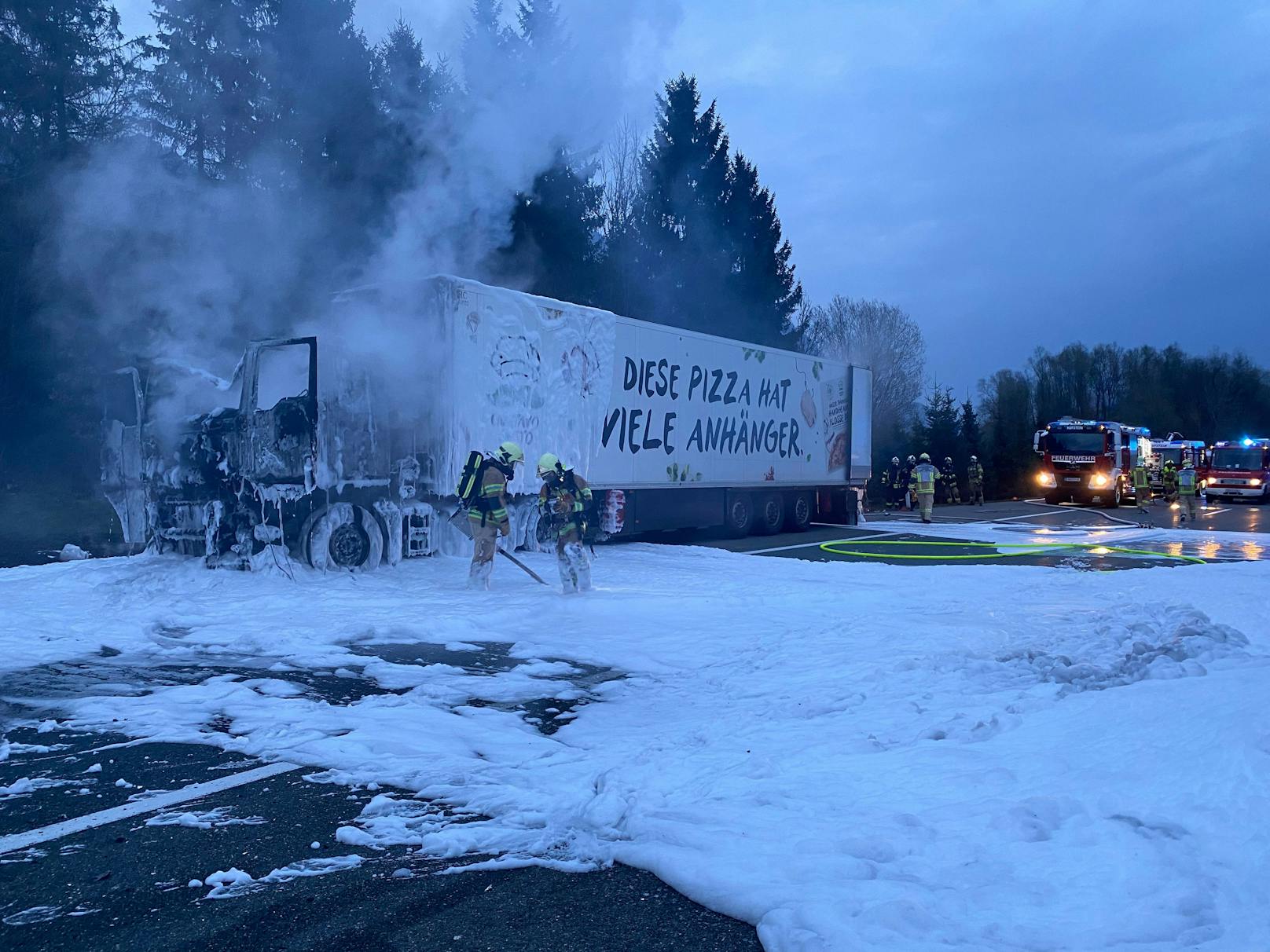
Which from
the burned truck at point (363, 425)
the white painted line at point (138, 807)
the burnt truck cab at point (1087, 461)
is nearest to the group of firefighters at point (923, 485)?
the burnt truck cab at point (1087, 461)

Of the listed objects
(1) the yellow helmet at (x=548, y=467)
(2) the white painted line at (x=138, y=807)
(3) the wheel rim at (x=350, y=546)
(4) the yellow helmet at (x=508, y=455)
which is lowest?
(2) the white painted line at (x=138, y=807)

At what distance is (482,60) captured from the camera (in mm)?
13984

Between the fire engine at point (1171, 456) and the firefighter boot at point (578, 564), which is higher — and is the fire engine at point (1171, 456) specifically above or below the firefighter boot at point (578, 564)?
above

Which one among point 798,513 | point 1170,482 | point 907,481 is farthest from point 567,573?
point 1170,482

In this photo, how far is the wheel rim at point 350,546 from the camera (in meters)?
11.6

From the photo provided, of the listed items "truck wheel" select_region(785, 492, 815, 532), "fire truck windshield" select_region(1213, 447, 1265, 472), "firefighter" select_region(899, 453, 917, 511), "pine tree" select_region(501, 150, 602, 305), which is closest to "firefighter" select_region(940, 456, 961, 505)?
"firefighter" select_region(899, 453, 917, 511)

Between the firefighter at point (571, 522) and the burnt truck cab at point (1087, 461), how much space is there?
2742 centimetres

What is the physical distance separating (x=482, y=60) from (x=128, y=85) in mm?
10477

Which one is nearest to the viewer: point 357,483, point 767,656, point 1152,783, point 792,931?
point 792,931

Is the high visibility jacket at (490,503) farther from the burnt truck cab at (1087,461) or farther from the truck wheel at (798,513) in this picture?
the burnt truck cab at (1087,461)

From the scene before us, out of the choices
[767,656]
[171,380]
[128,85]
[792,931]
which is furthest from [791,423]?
[792,931]

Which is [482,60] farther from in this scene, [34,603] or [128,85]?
[128,85]

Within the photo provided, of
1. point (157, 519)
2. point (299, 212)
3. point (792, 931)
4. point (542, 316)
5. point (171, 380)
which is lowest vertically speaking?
point (792, 931)

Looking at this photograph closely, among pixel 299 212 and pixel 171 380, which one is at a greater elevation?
pixel 299 212
